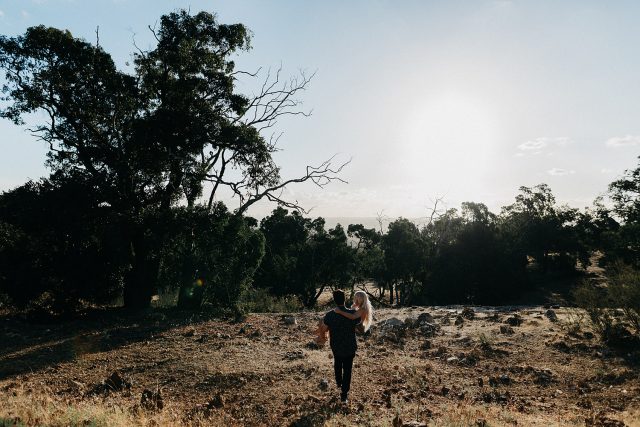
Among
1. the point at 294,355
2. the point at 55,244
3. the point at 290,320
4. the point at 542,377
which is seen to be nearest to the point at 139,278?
the point at 55,244

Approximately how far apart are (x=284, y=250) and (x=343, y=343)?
1233 inches

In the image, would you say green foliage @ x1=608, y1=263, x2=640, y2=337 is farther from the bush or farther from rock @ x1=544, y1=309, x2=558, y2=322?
rock @ x1=544, y1=309, x2=558, y2=322

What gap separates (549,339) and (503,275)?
100ft

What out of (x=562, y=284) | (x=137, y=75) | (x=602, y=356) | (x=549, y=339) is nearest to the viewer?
(x=602, y=356)

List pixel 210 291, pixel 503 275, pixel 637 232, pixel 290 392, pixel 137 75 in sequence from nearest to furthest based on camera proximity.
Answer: pixel 290 392 < pixel 137 75 < pixel 210 291 < pixel 637 232 < pixel 503 275

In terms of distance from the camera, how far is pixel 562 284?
148 ft

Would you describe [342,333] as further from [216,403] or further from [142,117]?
[142,117]

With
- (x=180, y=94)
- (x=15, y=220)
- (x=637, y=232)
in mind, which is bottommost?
(x=15, y=220)

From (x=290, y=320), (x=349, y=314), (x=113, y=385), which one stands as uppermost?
(x=349, y=314)

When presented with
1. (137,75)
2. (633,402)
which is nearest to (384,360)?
(633,402)

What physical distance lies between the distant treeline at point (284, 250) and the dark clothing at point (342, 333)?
9.86 m

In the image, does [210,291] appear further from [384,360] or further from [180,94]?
[384,360]

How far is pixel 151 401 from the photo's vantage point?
715 cm

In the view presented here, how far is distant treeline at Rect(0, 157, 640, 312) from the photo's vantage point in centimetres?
1509
